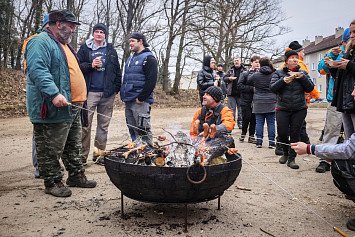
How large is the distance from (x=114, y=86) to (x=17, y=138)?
4079 mm

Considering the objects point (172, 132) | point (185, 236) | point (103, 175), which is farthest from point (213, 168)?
point (103, 175)

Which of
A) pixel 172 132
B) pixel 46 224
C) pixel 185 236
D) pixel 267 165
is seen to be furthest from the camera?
pixel 267 165

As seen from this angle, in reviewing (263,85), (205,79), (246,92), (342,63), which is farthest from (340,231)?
(205,79)

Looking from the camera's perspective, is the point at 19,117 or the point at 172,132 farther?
the point at 19,117

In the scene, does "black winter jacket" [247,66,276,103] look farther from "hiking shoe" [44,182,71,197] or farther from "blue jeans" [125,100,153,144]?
"hiking shoe" [44,182,71,197]

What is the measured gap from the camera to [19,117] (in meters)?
12.3

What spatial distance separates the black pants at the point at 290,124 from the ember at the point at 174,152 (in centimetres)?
224

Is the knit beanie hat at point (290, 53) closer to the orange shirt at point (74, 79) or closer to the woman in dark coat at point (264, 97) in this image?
the woman in dark coat at point (264, 97)

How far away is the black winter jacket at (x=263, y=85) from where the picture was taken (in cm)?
740

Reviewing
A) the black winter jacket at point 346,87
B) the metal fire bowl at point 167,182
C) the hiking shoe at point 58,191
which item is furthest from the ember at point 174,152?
the black winter jacket at point 346,87

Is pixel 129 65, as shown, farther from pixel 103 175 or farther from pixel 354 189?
pixel 354 189

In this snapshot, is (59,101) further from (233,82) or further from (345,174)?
(233,82)

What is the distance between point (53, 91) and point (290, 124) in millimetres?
4057

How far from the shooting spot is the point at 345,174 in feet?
10.8
